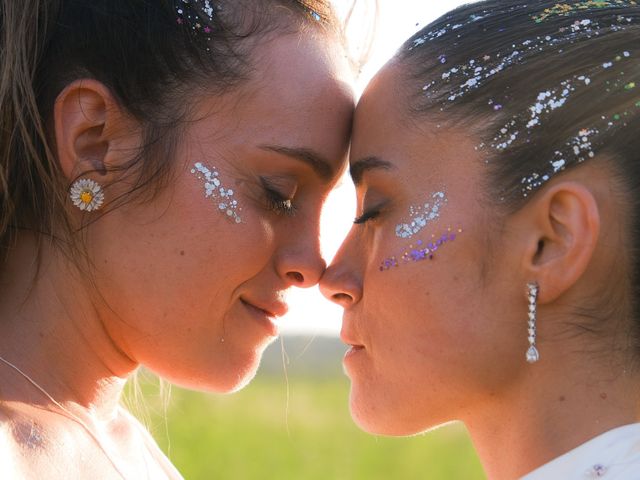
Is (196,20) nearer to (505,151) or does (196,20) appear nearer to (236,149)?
(236,149)

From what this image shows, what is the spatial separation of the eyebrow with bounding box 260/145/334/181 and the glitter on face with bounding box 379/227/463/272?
52 centimetres

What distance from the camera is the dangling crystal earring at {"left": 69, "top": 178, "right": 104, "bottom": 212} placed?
3527 mm

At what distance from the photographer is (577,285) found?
3.18 metres

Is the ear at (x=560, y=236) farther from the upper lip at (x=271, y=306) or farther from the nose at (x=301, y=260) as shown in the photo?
the upper lip at (x=271, y=306)

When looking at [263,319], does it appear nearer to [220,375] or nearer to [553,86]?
[220,375]

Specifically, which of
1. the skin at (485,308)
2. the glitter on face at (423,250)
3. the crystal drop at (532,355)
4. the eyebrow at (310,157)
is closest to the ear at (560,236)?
the skin at (485,308)

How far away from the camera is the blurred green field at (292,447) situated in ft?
49.3

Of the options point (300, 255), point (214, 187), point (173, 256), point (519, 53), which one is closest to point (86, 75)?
point (214, 187)

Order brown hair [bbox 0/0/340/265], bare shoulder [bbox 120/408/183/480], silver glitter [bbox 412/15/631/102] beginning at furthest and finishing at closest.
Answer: bare shoulder [bbox 120/408/183/480]
brown hair [bbox 0/0/340/265]
silver glitter [bbox 412/15/631/102]

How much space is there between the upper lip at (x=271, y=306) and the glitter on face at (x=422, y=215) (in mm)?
681

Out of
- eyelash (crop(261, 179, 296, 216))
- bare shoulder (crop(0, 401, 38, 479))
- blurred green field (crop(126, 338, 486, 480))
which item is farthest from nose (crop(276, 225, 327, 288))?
blurred green field (crop(126, 338, 486, 480))

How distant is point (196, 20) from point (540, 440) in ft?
6.75

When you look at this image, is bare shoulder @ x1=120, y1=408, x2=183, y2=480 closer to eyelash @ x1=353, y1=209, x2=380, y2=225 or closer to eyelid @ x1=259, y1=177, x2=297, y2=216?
eyelid @ x1=259, y1=177, x2=297, y2=216

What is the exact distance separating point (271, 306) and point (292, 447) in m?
13.0
